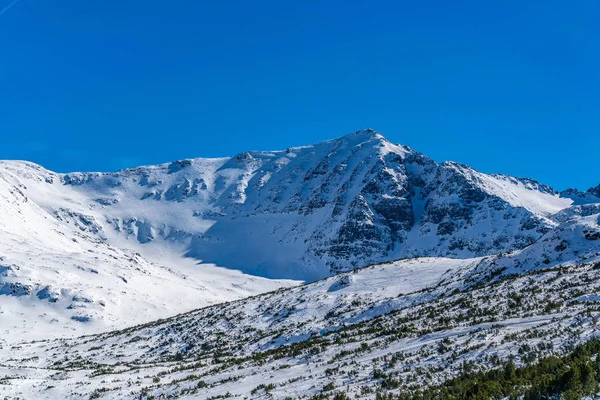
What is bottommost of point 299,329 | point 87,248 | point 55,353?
point 299,329

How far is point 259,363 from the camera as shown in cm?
2962

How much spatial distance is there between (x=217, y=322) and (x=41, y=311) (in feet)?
189

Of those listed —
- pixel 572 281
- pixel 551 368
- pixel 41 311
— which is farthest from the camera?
pixel 41 311

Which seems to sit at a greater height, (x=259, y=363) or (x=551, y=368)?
(x=259, y=363)

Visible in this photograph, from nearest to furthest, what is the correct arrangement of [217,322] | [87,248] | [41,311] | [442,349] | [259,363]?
[442,349]
[259,363]
[217,322]
[41,311]
[87,248]

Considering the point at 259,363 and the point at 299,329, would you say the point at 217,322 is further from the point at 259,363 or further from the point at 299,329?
the point at 259,363

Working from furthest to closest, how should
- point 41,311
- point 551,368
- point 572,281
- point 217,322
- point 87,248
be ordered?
1. point 87,248
2. point 41,311
3. point 217,322
4. point 572,281
5. point 551,368

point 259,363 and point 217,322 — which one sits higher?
point 217,322

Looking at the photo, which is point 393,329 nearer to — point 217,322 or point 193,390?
point 193,390

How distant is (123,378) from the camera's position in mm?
34531

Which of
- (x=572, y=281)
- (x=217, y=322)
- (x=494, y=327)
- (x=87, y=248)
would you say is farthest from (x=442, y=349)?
(x=87, y=248)

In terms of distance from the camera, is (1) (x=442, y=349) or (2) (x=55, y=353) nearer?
(1) (x=442, y=349)

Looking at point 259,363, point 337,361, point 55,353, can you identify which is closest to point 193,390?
point 259,363

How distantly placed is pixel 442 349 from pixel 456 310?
41.4ft
